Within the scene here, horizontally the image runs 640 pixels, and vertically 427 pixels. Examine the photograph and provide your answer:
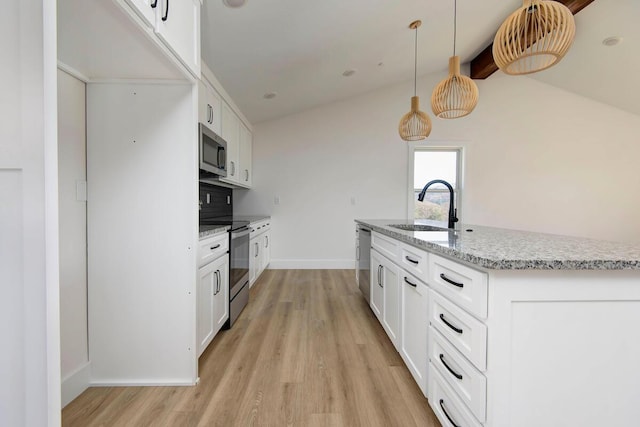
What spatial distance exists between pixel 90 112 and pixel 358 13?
7.01 ft

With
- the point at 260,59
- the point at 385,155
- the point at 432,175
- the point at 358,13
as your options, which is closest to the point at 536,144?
the point at 432,175

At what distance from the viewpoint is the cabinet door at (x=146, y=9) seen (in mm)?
980

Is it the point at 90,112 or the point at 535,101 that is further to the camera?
the point at 535,101

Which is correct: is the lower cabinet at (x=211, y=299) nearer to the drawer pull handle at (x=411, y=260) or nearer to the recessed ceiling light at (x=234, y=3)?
→ the drawer pull handle at (x=411, y=260)

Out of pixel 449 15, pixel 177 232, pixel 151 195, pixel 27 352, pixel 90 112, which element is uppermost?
pixel 449 15

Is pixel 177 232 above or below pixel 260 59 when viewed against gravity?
below

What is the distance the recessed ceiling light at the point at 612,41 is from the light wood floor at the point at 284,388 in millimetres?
4374

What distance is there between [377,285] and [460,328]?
1.25 meters

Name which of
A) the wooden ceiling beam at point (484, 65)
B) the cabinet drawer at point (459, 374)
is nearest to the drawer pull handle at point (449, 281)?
the cabinet drawer at point (459, 374)

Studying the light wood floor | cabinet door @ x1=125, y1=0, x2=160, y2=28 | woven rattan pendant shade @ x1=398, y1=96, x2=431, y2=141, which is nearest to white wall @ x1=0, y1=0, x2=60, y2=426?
cabinet door @ x1=125, y1=0, x2=160, y2=28

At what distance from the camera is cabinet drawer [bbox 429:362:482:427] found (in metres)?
0.99

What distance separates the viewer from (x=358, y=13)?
2.37 m

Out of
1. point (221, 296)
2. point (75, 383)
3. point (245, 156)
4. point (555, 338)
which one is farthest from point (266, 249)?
point (555, 338)

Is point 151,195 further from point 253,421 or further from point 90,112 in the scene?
point 253,421
